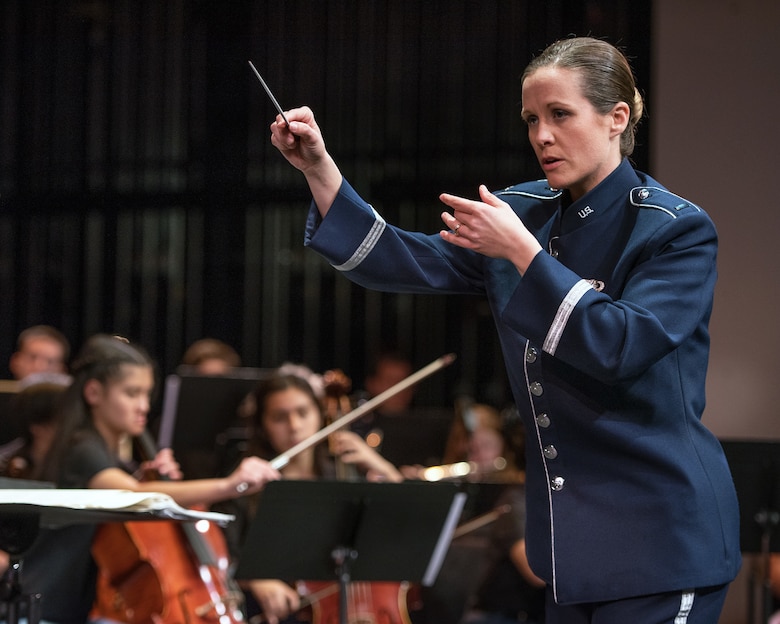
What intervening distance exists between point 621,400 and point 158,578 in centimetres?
174

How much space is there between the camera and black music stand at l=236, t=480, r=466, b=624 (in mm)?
2607

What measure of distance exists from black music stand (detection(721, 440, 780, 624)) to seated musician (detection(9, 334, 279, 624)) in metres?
1.30

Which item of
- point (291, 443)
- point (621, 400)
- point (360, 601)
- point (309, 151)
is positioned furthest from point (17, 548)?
point (291, 443)

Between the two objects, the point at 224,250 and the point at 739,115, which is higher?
the point at 739,115

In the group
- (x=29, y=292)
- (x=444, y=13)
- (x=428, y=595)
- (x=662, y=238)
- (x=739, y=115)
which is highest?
(x=444, y=13)

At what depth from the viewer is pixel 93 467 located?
9.40 ft

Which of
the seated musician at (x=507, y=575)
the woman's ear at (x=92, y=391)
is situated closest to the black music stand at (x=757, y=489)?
the seated musician at (x=507, y=575)

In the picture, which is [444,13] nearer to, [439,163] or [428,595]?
[439,163]

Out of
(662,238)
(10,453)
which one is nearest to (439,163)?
(10,453)

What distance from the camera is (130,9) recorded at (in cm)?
585

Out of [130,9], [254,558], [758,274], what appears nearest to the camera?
[254,558]

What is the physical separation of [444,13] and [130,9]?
5.25 ft

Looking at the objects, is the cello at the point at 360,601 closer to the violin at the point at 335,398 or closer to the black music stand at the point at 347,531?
the violin at the point at 335,398

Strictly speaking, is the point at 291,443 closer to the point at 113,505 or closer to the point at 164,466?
the point at 164,466
